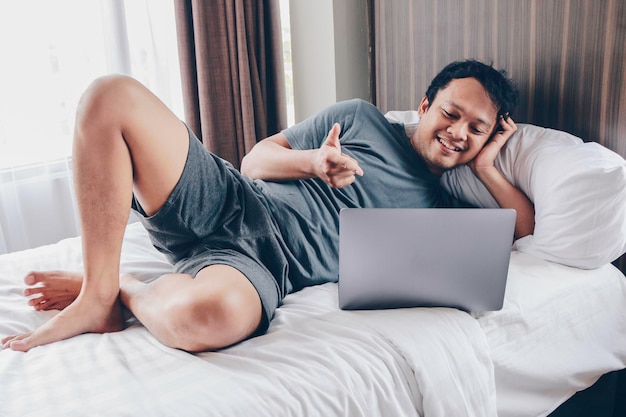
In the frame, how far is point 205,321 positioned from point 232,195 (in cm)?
39

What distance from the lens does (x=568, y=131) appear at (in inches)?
65.3

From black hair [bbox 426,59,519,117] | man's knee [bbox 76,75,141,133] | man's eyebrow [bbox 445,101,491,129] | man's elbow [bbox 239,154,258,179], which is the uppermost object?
man's knee [bbox 76,75,141,133]

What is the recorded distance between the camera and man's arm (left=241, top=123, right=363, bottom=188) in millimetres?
1260

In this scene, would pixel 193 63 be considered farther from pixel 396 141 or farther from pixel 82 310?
pixel 82 310

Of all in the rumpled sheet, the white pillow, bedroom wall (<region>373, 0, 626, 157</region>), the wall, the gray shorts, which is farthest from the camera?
the wall

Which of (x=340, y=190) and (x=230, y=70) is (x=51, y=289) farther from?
(x=230, y=70)

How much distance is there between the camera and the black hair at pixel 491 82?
1568 mm

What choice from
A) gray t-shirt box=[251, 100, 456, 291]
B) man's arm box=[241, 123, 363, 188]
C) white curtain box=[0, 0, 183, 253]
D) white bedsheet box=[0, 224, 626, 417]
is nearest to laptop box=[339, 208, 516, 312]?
white bedsheet box=[0, 224, 626, 417]

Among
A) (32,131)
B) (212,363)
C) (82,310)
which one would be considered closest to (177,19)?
(32,131)

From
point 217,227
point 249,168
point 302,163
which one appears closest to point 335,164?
point 302,163

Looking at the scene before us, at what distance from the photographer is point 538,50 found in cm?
170

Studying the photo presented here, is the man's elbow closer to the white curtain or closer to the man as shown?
the man

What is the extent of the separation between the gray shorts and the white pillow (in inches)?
25.3

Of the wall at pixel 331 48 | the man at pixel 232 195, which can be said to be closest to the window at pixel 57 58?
the wall at pixel 331 48
